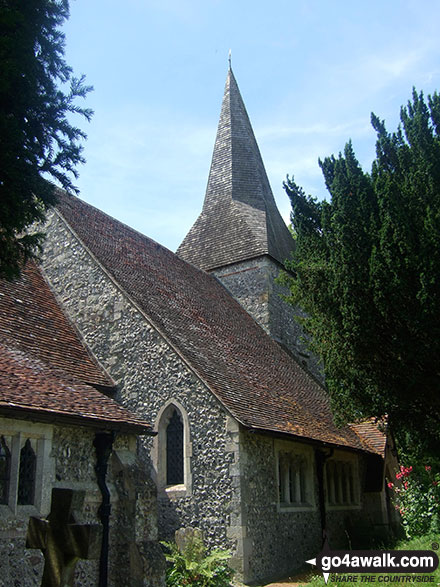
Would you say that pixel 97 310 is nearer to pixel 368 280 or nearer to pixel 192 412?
pixel 192 412

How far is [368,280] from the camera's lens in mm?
10305

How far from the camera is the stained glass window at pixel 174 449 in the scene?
1115 cm

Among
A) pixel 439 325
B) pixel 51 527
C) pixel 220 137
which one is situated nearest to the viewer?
pixel 51 527

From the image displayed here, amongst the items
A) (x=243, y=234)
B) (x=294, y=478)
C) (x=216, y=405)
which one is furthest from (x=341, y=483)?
(x=243, y=234)

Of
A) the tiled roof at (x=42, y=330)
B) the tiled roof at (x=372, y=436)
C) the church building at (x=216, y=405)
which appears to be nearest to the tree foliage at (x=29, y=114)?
the church building at (x=216, y=405)

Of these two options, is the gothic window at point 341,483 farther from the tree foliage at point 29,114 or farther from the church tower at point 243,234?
the tree foliage at point 29,114

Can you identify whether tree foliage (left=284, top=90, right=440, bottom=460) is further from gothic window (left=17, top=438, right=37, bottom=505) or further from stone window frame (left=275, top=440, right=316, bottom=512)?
gothic window (left=17, top=438, right=37, bottom=505)

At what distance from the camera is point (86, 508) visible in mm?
8055

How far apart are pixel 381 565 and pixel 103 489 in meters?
4.90

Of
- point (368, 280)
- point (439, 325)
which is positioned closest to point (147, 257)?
point (368, 280)

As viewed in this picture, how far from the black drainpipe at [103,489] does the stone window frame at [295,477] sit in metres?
4.31

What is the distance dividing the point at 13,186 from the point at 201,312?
10336mm

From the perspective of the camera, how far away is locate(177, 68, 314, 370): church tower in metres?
19.5

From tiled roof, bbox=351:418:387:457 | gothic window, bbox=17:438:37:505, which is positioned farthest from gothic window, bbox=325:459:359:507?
gothic window, bbox=17:438:37:505
